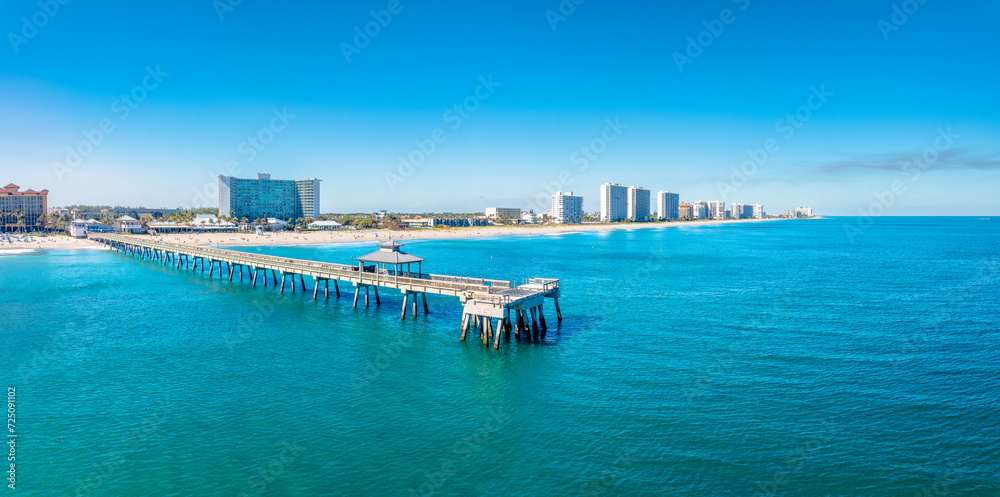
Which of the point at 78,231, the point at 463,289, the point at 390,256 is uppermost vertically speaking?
the point at 78,231

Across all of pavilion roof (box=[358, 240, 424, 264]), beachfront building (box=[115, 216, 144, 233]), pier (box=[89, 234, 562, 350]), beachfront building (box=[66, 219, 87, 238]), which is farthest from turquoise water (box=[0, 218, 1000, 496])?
beachfront building (box=[115, 216, 144, 233])

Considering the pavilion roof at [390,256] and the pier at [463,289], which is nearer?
the pier at [463,289]

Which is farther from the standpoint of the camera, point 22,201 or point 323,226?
point 323,226

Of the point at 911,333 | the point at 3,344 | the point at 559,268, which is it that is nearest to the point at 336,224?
the point at 559,268

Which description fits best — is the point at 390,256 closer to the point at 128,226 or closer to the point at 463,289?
the point at 463,289

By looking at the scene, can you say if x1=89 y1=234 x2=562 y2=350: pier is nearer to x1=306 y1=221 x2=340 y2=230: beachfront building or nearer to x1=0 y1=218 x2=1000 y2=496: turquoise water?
x1=0 y1=218 x2=1000 y2=496: turquoise water

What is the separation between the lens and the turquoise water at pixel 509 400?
56.5ft

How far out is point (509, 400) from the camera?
23781 mm

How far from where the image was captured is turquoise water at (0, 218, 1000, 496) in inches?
679

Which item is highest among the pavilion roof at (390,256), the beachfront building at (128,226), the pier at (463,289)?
the beachfront building at (128,226)

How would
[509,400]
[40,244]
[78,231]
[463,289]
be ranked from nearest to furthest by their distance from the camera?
[509,400] → [463,289] → [40,244] → [78,231]

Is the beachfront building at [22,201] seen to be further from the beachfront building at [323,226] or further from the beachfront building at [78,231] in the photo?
the beachfront building at [323,226]

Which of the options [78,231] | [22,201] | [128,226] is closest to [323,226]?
[128,226]

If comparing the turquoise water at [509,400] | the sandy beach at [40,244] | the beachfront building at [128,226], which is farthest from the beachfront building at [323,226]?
the turquoise water at [509,400]
